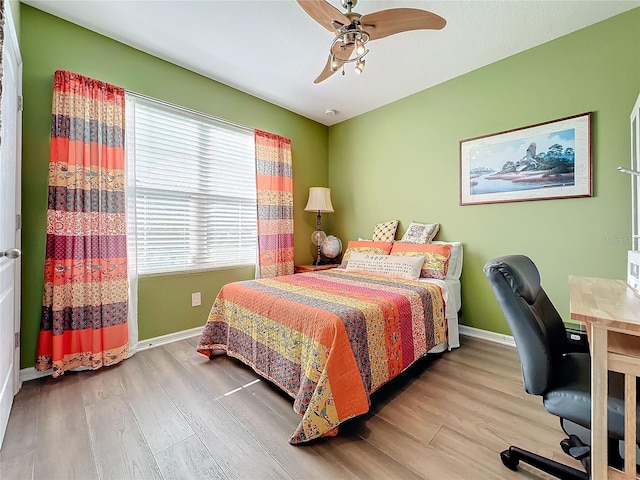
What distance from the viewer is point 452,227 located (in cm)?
296

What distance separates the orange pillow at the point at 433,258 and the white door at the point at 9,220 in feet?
9.33

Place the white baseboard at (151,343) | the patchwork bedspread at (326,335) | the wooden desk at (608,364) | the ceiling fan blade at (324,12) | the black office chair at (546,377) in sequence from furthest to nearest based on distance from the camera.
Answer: the white baseboard at (151,343)
the ceiling fan blade at (324,12)
the patchwork bedspread at (326,335)
the black office chair at (546,377)
the wooden desk at (608,364)

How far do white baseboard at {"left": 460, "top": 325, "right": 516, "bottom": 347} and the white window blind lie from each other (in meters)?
2.53

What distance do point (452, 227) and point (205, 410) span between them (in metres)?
2.80

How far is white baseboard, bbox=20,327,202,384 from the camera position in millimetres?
1944

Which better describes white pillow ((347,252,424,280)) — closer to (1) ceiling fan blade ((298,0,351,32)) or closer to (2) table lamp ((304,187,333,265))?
(2) table lamp ((304,187,333,265))

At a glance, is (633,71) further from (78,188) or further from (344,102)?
(78,188)

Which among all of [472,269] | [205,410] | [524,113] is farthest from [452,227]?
[205,410]

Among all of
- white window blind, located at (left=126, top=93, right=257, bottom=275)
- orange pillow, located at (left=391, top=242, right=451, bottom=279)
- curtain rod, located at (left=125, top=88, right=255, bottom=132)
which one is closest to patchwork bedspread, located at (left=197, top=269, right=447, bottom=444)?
orange pillow, located at (left=391, top=242, right=451, bottom=279)

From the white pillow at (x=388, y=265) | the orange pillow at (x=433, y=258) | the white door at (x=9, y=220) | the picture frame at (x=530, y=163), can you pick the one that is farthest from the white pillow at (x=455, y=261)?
the white door at (x=9, y=220)

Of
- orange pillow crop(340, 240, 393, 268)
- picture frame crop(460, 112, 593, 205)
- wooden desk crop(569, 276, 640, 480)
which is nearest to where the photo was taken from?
wooden desk crop(569, 276, 640, 480)

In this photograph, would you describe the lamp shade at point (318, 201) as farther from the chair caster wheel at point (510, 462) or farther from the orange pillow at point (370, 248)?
the chair caster wheel at point (510, 462)

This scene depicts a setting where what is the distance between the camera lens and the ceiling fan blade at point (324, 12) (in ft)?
5.04

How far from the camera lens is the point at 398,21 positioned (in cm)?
168
